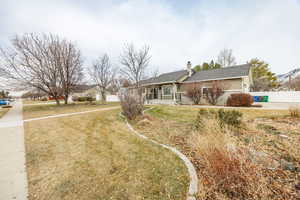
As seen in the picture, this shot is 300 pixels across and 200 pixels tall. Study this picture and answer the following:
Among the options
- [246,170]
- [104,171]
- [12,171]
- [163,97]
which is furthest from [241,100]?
[12,171]

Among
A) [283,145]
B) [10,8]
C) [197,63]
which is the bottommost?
[283,145]

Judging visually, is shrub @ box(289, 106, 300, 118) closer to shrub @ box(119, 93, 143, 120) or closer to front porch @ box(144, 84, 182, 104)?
shrub @ box(119, 93, 143, 120)

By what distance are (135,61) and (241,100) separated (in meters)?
16.7

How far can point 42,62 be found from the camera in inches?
576

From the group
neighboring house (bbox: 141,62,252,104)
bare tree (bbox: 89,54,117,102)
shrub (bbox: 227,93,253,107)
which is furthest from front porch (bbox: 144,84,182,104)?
bare tree (bbox: 89,54,117,102)

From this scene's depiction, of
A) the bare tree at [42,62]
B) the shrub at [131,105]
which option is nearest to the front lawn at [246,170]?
the shrub at [131,105]

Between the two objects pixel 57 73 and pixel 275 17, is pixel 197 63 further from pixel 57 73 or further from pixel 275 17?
pixel 57 73

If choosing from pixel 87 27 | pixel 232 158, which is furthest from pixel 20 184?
pixel 87 27

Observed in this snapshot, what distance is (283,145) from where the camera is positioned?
9.89 ft

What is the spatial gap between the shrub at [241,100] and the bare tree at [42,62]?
2047cm

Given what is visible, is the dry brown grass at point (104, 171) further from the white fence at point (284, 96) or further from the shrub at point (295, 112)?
the white fence at point (284, 96)

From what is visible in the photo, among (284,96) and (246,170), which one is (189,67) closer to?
(284,96)

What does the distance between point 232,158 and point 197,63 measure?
3526cm

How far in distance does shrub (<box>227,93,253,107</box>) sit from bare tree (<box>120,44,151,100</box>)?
13645 millimetres
